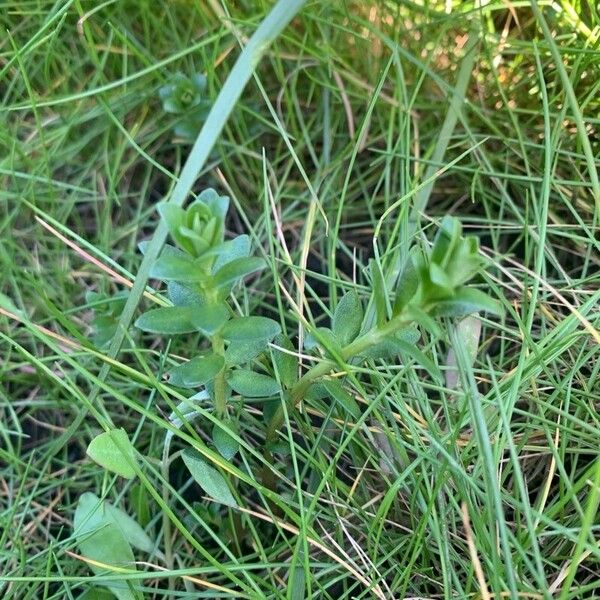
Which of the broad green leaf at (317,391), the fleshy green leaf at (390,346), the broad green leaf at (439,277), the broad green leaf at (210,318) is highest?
the broad green leaf at (439,277)

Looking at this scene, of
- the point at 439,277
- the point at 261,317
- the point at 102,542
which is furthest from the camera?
the point at 102,542

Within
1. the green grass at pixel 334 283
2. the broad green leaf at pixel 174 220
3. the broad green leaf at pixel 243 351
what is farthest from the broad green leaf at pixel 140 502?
the broad green leaf at pixel 174 220

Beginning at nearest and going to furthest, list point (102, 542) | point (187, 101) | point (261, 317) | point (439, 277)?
1. point (439, 277)
2. point (261, 317)
3. point (102, 542)
4. point (187, 101)

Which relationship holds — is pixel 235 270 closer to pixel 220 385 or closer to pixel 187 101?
pixel 220 385

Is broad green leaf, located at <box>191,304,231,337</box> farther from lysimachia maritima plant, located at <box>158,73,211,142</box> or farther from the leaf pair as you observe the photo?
lysimachia maritima plant, located at <box>158,73,211,142</box>

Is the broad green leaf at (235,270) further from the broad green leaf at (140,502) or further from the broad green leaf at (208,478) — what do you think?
the broad green leaf at (140,502)

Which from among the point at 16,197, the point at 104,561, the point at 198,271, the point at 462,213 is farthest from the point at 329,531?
the point at 16,197

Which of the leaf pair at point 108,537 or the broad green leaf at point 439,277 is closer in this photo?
the broad green leaf at point 439,277

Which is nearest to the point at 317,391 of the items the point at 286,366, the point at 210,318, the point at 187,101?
the point at 286,366

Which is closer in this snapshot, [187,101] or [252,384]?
[252,384]
